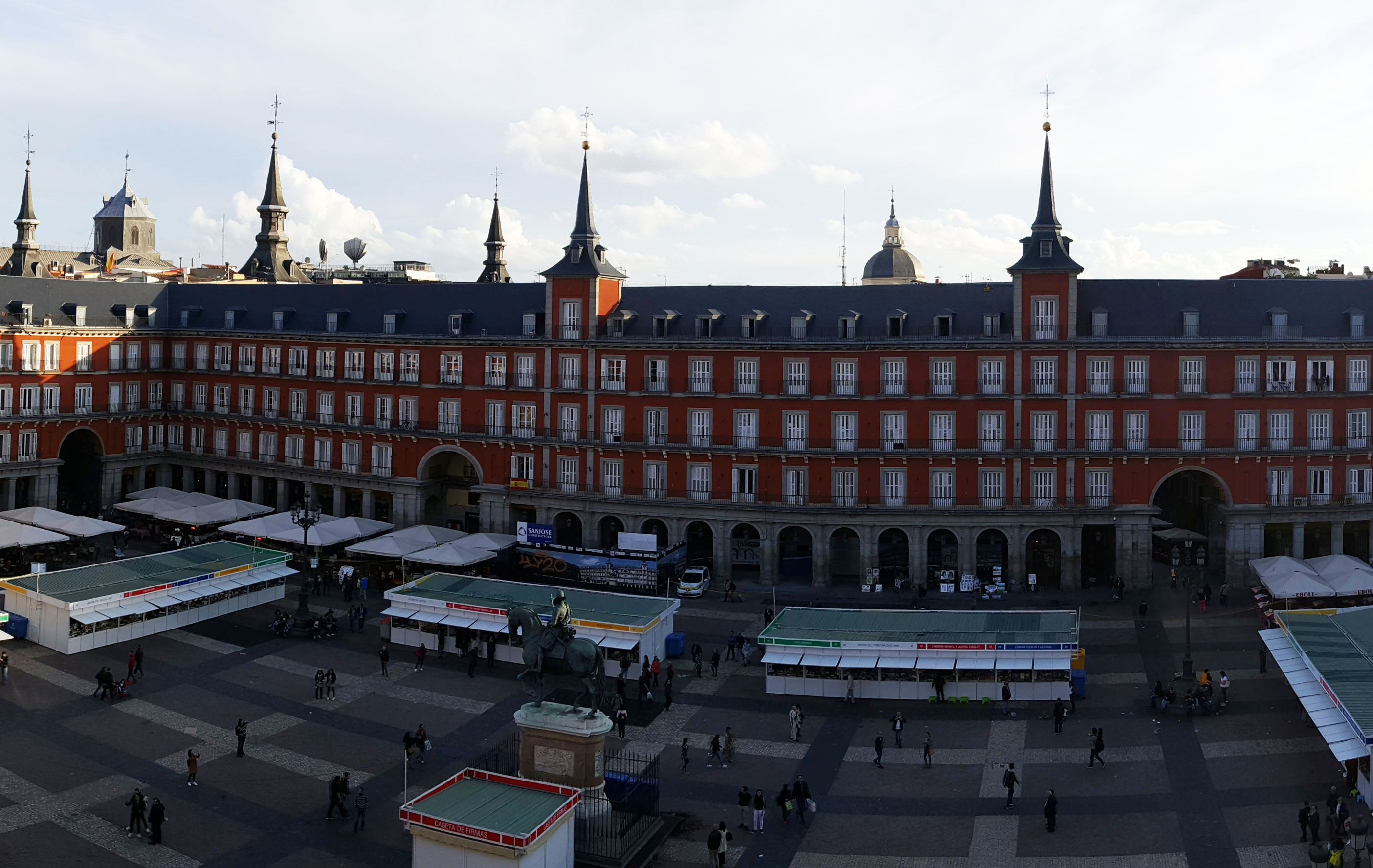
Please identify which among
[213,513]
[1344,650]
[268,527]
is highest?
[213,513]

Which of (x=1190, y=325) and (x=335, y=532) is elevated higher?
(x=1190, y=325)

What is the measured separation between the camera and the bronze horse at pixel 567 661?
33000 mm

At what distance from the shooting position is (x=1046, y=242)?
6694 centimetres

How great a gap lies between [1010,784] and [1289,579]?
29.6 m

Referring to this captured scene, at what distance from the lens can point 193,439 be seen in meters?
88.4

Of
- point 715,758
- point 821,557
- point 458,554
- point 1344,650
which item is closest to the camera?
point 715,758

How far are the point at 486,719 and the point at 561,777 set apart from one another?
12.8 m

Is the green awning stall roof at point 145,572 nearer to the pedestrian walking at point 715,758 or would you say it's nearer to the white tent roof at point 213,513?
the white tent roof at point 213,513

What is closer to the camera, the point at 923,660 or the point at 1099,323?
the point at 923,660

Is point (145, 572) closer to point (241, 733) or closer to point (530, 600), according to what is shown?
point (530, 600)

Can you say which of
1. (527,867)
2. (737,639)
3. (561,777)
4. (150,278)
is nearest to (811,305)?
(737,639)

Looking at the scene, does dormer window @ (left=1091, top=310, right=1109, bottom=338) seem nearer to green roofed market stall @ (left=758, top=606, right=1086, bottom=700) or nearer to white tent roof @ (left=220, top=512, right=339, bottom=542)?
green roofed market stall @ (left=758, top=606, right=1086, bottom=700)

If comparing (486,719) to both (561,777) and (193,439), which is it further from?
(193,439)

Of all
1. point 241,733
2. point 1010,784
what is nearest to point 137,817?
point 241,733
